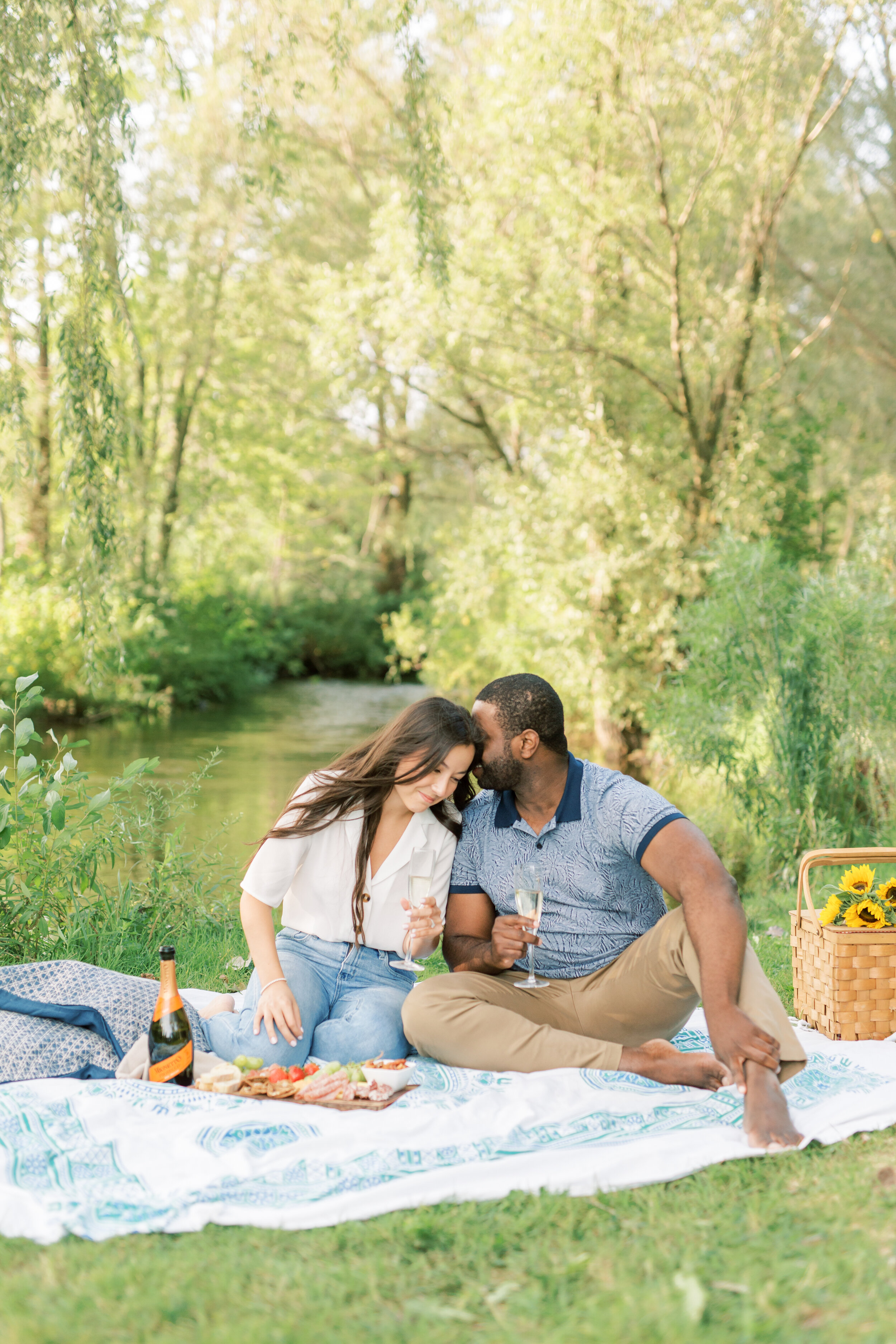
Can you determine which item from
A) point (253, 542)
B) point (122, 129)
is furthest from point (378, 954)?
point (253, 542)

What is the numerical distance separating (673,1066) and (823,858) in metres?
1.15

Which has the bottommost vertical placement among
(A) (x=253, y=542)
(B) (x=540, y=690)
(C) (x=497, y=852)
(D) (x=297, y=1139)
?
(D) (x=297, y=1139)

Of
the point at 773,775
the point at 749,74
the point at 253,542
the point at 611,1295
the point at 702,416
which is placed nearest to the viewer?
the point at 611,1295

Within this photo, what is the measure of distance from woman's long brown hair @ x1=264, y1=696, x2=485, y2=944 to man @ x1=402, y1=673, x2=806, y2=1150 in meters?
0.13

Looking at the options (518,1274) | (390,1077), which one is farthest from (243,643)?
(518,1274)

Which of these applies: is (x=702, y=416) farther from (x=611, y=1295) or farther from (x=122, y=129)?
(x=611, y=1295)

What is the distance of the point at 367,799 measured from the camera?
3.45 meters

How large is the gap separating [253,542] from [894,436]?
1354cm

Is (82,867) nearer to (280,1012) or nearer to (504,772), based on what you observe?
(280,1012)

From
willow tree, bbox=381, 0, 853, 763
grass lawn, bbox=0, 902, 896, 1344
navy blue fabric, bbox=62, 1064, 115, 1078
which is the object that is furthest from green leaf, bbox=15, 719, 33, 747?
willow tree, bbox=381, 0, 853, 763

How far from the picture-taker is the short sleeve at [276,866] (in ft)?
10.8

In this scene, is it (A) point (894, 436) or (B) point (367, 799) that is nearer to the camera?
(B) point (367, 799)

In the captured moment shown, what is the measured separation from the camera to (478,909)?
3.49m

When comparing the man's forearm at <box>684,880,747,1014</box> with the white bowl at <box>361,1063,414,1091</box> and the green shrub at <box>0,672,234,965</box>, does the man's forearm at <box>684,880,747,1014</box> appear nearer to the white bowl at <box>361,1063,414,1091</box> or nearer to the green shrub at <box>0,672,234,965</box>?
the white bowl at <box>361,1063,414,1091</box>
